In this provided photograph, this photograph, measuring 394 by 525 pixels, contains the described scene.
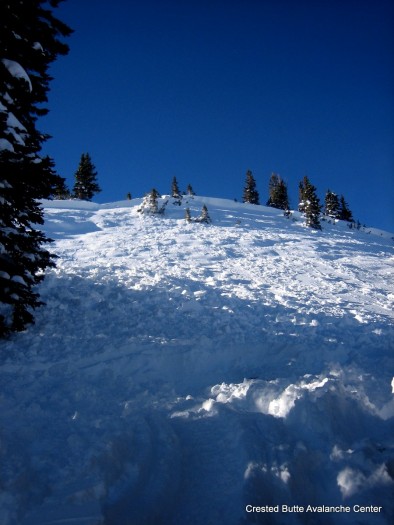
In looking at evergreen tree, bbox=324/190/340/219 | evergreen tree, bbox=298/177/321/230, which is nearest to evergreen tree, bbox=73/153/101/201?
Result: evergreen tree, bbox=298/177/321/230

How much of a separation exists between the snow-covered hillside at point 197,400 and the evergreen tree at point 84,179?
36.1 metres

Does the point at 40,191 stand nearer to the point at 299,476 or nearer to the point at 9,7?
the point at 9,7

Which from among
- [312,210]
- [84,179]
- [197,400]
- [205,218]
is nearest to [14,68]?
[197,400]

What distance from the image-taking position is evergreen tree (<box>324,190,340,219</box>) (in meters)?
57.0

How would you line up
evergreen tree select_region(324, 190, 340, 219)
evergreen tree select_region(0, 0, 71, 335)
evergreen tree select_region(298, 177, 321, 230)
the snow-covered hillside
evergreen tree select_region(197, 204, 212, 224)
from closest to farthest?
the snow-covered hillside
evergreen tree select_region(0, 0, 71, 335)
evergreen tree select_region(197, 204, 212, 224)
evergreen tree select_region(298, 177, 321, 230)
evergreen tree select_region(324, 190, 340, 219)

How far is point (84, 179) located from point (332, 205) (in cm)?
4294

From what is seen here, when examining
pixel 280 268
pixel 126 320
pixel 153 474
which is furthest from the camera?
pixel 280 268

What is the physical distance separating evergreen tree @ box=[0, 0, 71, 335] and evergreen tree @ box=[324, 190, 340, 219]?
5609 cm

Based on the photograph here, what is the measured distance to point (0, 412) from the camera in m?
5.63

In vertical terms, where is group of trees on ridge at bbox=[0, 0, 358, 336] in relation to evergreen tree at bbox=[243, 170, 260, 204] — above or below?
below

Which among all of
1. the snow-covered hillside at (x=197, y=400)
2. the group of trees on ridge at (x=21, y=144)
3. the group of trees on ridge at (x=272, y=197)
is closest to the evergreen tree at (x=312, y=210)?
the group of trees on ridge at (x=272, y=197)

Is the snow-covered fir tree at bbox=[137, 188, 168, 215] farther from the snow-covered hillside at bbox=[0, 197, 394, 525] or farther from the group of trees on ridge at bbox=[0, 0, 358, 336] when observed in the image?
the group of trees on ridge at bbox=[0, 0, 358, 336]

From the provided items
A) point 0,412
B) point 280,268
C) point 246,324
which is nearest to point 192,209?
point 280,268

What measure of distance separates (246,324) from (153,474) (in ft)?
21.0
